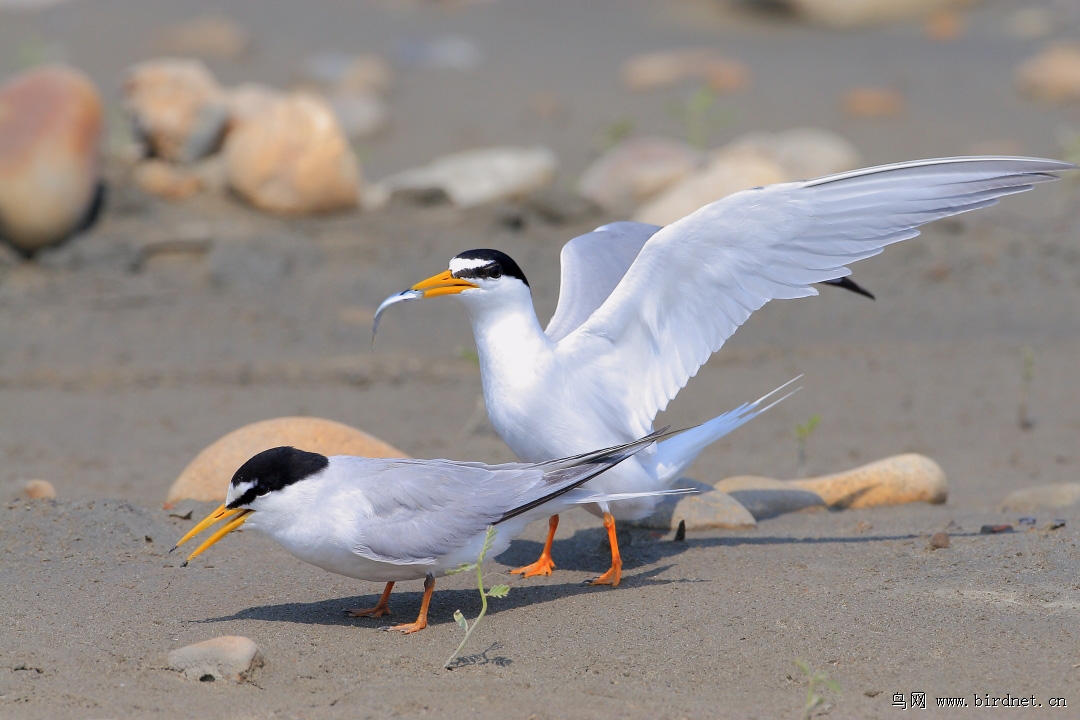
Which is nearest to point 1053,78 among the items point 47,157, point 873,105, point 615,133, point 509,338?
point 873,105

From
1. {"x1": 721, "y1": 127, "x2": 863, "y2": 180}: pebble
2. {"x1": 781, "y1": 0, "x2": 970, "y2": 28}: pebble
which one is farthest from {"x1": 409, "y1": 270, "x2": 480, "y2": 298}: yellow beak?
{"x1": 781, "y1": 0, "x2": 970, "y2": 28}: pebble

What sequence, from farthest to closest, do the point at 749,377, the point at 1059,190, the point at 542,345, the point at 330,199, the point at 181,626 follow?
the point at 1059,190 < the point at 330,199 < the point at 749,377 < the point at 542,345 < the point at 181,626

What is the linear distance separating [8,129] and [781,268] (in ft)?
28.1

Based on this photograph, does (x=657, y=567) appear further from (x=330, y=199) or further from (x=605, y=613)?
(x=330, y=199)

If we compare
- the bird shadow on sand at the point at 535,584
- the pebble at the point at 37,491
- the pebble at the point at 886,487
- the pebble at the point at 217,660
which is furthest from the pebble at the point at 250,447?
the pebble at the point at 886,487

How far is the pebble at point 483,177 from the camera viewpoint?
12.5 metres

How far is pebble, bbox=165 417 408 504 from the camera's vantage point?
602cm

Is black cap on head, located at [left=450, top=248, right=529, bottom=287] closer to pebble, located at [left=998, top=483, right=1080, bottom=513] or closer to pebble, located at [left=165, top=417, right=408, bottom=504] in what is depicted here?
pebble, located at [left=165, top=417, right=408, bottom=504]

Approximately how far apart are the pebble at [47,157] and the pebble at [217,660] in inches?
314

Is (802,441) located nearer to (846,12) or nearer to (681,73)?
(681,73)

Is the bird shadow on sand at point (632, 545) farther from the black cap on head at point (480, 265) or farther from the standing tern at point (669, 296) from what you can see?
the black cap on head at point (480, 265)

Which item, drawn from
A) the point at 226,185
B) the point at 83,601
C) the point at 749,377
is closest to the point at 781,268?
the point at 83,601

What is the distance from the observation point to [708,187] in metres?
10.7

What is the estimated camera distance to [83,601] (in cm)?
466
